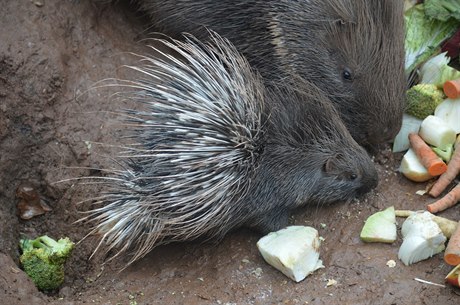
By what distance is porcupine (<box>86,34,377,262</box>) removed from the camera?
318cm

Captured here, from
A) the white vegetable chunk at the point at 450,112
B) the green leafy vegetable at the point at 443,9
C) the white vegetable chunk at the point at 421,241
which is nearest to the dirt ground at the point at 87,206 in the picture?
the white vegetable chunk at the point at 421,241

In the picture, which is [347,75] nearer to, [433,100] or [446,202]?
[433,100]

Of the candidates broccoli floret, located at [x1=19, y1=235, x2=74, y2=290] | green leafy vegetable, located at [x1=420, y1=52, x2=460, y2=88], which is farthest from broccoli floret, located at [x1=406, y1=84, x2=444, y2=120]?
broccoli floret, located at [x1=19, y1=235, x2=74, y2=290]

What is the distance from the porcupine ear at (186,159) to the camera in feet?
10.4

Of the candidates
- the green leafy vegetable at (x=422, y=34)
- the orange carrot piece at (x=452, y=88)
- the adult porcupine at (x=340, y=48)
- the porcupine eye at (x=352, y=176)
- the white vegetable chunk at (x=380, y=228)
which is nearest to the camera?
the white vegetable chunk at (x=380, y=228)

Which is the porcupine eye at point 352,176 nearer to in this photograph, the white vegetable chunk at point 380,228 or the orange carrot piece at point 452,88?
the white vegetable chunk at point 380,228

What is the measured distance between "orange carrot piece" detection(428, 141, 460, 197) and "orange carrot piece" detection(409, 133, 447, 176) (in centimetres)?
3

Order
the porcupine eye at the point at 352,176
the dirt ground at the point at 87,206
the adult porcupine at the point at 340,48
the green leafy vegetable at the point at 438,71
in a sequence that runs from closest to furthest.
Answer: the dirt ground at the point at 87,206
the porcupine eye at the point at 352,176
the adult porcupine at the point at 340,48
the green leafy vegetable at the point at 438,71

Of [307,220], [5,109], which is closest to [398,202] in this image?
[307,220]

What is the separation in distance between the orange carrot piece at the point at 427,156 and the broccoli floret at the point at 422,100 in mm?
137

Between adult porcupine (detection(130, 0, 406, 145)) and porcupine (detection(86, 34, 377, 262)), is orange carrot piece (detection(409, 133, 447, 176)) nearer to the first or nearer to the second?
adult porcupine (detection(130, 0, 406, 145))

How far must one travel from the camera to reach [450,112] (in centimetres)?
377

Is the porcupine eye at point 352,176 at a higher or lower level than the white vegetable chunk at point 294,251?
higher

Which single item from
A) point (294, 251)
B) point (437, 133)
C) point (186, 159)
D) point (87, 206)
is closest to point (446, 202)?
point (437, 133)
